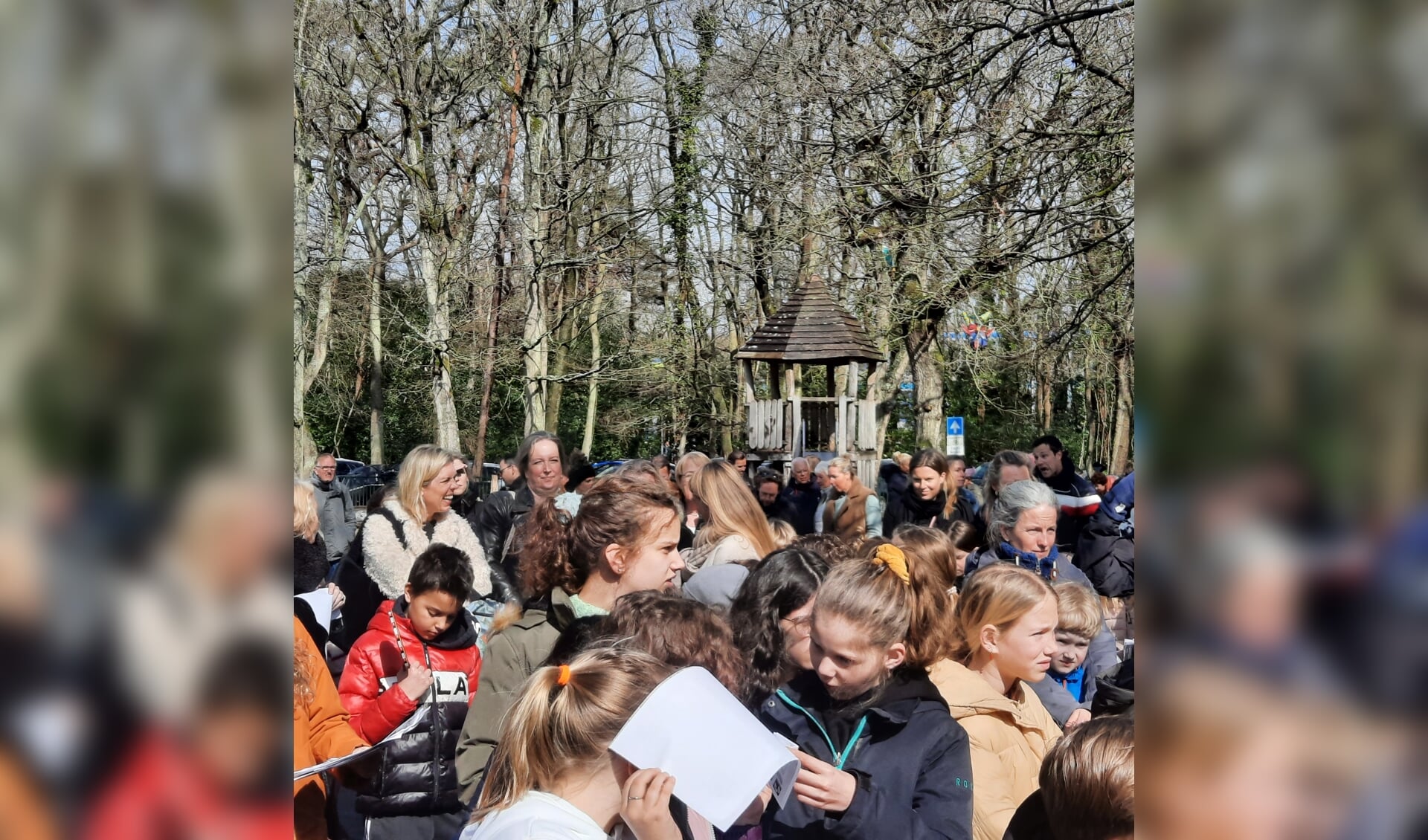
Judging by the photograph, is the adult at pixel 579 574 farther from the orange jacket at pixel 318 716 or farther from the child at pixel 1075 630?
the child at pixel 1075 630

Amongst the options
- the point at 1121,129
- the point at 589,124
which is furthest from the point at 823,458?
the point at 1121,129

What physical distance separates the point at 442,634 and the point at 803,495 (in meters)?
8.21

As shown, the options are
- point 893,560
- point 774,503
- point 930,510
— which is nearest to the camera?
point 893,560

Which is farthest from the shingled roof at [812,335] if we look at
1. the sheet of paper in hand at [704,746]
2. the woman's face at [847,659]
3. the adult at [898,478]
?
the sheet of paper in hand at [704,746]

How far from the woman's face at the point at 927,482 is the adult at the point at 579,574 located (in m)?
4.86

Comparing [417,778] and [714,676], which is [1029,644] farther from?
[417,778]

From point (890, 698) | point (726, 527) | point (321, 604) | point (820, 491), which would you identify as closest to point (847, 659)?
point (890, 698)

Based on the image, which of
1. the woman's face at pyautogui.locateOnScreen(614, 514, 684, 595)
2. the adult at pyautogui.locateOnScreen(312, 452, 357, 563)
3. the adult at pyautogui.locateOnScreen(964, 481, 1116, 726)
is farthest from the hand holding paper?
the adult at pyautogui.locateOnScreen(312, 452, 357, 563)

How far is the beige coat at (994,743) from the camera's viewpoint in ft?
10.6

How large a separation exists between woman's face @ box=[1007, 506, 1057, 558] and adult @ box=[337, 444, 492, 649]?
2373 mm

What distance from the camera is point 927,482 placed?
837 cm

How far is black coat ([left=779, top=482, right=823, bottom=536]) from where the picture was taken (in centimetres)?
1149
